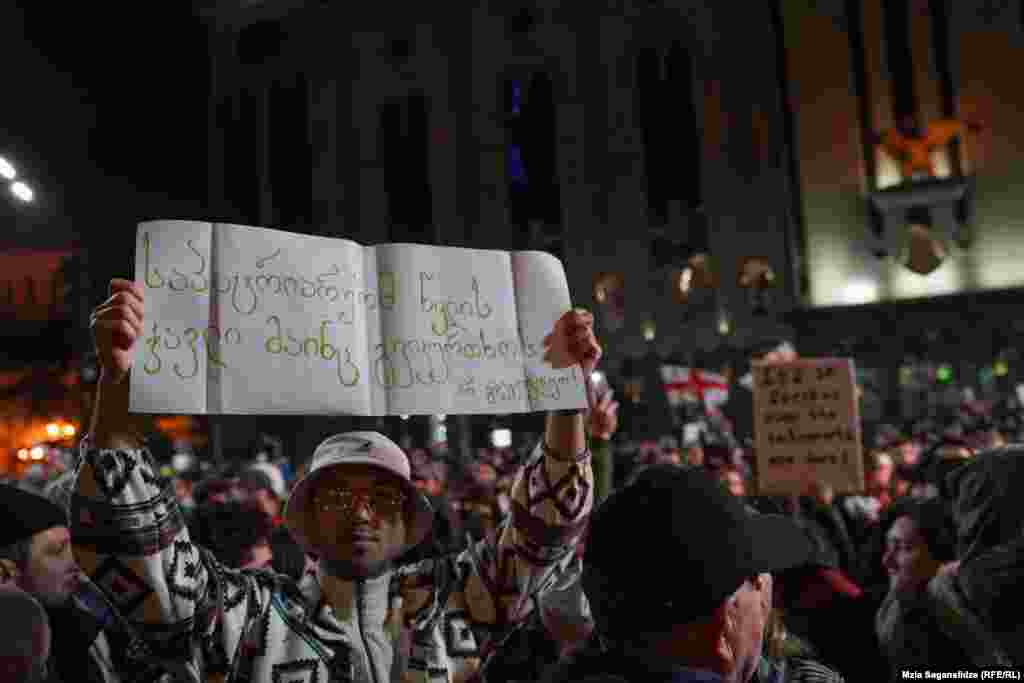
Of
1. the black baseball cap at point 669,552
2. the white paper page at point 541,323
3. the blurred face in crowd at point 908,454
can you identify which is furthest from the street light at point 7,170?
the blurred face in crowd at point 908,454

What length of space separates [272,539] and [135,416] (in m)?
3.63

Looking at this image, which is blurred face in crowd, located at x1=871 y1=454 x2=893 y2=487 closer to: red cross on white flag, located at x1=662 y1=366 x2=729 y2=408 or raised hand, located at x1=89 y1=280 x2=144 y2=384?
red cross on white flag, located at x1=662 y1=366 x2=729 y2=408

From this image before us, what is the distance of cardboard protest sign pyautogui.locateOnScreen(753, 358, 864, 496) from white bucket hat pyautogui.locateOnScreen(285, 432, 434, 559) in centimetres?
311

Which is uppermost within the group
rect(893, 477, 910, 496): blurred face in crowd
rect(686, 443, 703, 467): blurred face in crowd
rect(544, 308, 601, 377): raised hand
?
rect(544, 308, 601, 377): raised hand

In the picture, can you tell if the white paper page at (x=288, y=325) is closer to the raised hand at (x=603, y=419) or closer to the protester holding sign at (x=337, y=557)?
the protester holding sign at (x=337, y=557)

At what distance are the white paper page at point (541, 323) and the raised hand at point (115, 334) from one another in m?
1.02

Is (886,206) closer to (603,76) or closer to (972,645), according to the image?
(603,76)

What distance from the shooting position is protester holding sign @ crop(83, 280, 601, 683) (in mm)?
1838

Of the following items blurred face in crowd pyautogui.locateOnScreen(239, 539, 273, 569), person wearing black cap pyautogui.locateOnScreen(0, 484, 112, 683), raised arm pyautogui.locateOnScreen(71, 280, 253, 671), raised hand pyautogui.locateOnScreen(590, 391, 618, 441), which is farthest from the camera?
blurred face in crowd pyautogui.locateOnScreen(239, 539, 273, 569)

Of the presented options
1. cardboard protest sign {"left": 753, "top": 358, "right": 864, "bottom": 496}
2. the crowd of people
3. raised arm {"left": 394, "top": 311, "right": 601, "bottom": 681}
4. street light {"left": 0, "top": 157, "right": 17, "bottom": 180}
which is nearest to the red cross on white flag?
cardboard protest sign {"left": 753, "top": 358, "right": 864, "bottom": 496}

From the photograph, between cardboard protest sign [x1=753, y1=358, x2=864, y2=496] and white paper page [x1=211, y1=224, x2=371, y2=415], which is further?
cardboard protest sign [x1=753, y1=358, x2=864, y2=496]

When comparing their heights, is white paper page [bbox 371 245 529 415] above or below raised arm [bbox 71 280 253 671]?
above

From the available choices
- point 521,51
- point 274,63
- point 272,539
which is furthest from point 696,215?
point 272,539

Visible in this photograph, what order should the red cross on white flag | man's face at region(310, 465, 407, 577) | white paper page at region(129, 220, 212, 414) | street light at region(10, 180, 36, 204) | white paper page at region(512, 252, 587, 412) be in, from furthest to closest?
the red cross on white flag → street light at region(10, 180, 36, 204) → white paper page at region(512, 252, 587, 412) → man's face at region(310, 465, 407, 577) → white paper page at region(129, 220, 212, 414)
